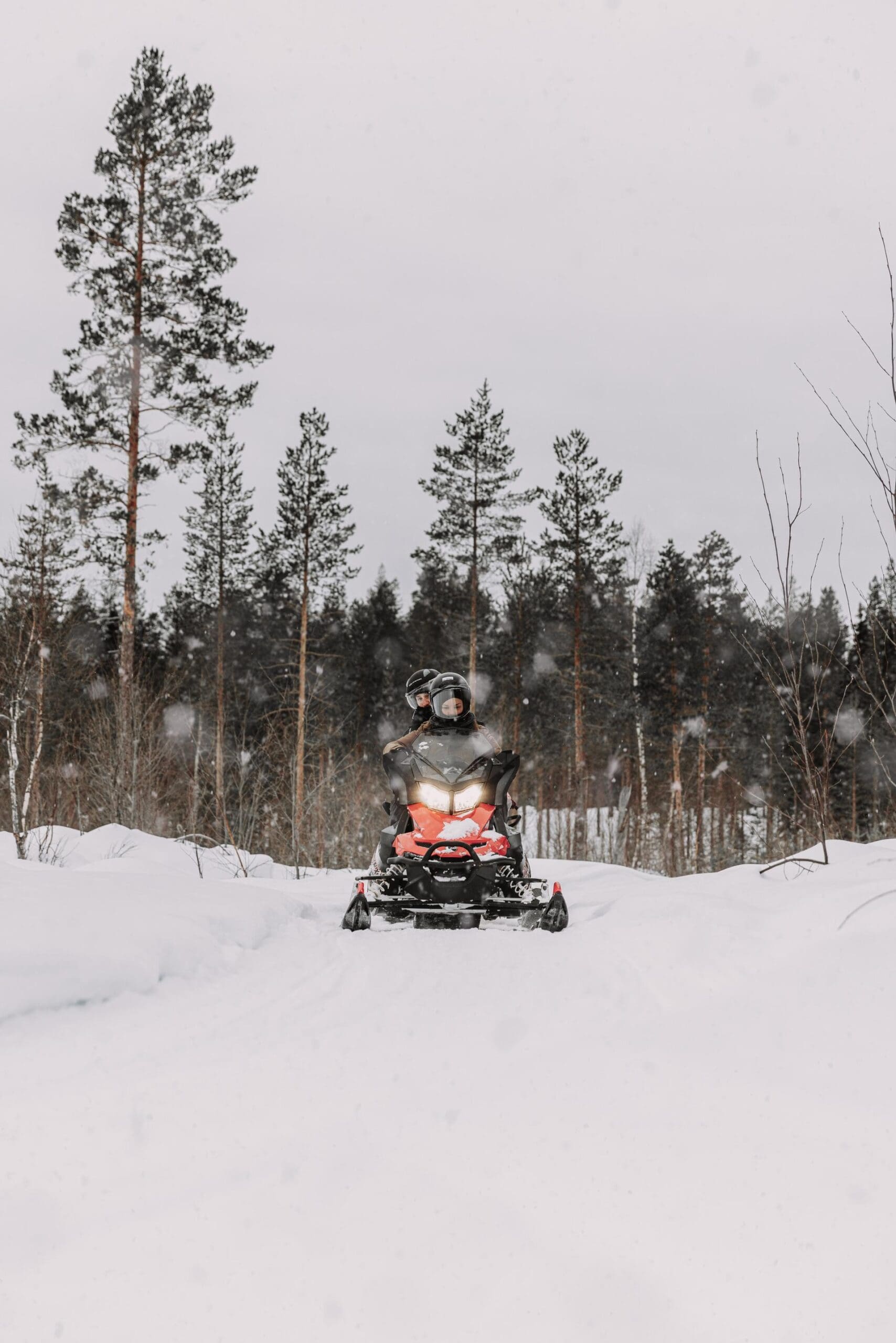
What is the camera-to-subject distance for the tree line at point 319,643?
485 inches

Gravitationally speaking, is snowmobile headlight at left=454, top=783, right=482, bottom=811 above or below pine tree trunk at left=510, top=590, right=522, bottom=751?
below

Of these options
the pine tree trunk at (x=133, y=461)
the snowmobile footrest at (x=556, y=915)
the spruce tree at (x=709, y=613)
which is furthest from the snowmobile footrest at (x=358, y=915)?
the spruce tree at (x=709, y=613)

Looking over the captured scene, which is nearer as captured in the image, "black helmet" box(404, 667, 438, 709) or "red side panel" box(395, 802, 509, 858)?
"red side panel" box(395, 802, 509, 858)

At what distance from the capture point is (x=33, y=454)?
15.8 m

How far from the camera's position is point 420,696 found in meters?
7.33

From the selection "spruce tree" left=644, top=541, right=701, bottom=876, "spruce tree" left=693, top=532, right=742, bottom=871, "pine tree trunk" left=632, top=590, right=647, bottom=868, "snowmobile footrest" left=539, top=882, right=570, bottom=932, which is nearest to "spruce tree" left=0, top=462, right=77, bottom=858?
"snowmobile footrest" left=539, top=882, right=570, bottom=932

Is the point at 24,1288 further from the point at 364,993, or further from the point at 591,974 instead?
the point at 591,974

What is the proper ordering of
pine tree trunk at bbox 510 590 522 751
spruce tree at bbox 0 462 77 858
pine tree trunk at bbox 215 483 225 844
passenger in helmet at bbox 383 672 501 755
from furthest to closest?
pine tree trunk at bbox 510 590 522 751 → pine tree trunk at bbox 215 483 225 844 → spruce tree at bbox 0 462 77 858 → passenger in helmet at bbox 383 672 501 755

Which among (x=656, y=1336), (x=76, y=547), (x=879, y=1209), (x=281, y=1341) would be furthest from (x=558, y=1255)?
(x=76, y=547)

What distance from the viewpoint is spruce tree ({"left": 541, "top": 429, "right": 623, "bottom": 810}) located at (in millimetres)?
24656

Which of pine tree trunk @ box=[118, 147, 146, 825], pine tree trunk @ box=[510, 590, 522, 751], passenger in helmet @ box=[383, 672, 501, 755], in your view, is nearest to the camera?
passenger in helmet @ box=[383, 672, 501, 755]

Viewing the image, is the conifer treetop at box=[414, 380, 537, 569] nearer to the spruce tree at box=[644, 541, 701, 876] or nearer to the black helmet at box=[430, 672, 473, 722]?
the spruce tree at box=[644, 541, 701, 876]

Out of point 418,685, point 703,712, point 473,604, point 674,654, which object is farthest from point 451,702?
point 703,712

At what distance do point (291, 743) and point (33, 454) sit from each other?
9.85 metres
